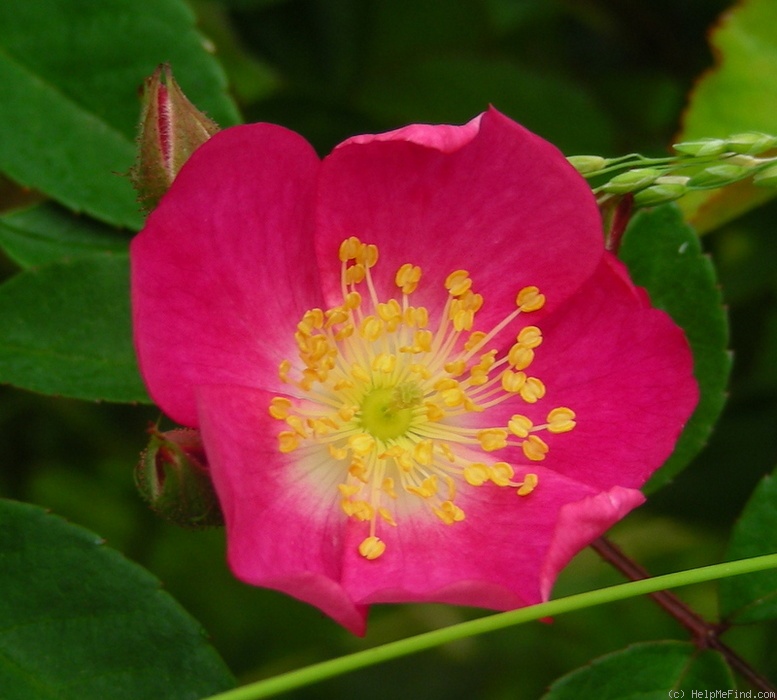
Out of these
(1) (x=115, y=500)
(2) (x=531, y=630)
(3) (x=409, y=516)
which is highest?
(3) (x=409, y=516)

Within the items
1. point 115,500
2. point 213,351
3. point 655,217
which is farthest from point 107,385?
point 115,500

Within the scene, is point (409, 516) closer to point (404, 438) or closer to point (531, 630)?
point (404, 438)

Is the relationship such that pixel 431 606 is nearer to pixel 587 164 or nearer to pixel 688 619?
pixel 688 619

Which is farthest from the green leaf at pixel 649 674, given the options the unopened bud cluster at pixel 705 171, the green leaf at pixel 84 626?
the unopened bud cluster at pixel 705 171

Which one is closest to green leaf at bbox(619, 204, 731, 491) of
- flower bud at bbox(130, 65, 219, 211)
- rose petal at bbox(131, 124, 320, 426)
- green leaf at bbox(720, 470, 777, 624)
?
green leaf at bbox(720, 470, 777, 624)

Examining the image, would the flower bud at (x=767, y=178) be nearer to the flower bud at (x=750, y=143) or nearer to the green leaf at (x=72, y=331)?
the flower bud at (x=750, y=143)
